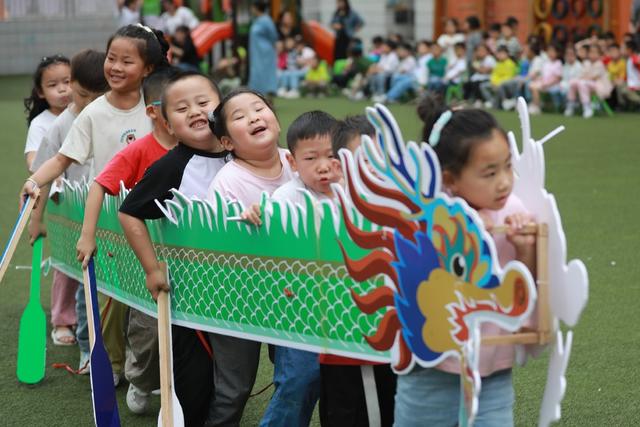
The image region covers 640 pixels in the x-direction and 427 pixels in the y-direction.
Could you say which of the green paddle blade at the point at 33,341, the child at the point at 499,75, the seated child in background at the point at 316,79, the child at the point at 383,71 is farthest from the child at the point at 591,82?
the green paddle blade at the point at 33,341

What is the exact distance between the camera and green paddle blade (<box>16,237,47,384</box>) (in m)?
4.36

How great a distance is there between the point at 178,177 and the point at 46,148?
58.2 inches

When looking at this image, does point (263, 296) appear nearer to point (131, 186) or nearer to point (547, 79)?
point (131, 186)

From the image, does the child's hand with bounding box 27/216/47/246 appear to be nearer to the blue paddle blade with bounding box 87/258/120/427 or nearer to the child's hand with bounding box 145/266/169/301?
the blue paddle blade with bounding box 87/258/120/427

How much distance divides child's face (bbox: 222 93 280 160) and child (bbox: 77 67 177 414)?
489 millimetres

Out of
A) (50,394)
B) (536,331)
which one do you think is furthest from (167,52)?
(536,331)

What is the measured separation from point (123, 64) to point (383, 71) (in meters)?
14.2

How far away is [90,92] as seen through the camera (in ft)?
15.1

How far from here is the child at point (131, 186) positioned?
11.9 ft

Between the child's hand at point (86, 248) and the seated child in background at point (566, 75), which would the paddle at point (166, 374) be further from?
the seated child in background at point (566, 75)

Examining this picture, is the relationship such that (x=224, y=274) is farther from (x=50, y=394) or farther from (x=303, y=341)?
(x=50, y=394)

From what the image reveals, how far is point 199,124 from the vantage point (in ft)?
11.5

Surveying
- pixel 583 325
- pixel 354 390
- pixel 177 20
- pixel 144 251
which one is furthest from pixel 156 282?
pixel 177 20

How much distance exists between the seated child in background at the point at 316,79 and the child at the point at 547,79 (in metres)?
5.34
